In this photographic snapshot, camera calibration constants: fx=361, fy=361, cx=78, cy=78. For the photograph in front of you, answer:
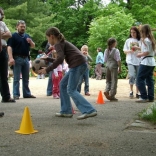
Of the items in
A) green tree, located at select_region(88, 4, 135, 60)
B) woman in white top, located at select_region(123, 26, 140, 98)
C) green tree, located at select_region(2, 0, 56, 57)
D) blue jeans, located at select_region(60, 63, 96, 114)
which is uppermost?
green tree, located at select_region(2, 0, 56, 57)

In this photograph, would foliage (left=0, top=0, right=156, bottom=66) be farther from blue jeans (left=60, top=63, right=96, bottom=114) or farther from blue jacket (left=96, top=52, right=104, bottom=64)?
blue jeans (left=60, top=63, right=96, bottom=114)

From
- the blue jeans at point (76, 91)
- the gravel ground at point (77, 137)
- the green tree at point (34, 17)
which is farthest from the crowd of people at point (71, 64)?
the green tree at point (34, 17)

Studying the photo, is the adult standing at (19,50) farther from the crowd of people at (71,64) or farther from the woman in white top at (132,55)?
the woman in white top at (132,55)

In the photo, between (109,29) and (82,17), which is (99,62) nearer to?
(109,29)

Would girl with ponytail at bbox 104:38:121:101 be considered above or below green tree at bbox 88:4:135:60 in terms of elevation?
below

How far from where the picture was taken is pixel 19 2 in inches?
1577

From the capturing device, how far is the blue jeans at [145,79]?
866cm

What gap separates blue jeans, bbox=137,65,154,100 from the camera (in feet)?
28.4

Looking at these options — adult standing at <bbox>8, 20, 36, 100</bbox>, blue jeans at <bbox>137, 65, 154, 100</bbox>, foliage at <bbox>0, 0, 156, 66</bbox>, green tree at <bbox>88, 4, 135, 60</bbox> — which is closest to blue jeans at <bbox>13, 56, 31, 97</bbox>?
adult standing at <bbox>8, 20, 36, 100</bbox>

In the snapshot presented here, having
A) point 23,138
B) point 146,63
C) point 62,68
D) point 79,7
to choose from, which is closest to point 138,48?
point 146,63

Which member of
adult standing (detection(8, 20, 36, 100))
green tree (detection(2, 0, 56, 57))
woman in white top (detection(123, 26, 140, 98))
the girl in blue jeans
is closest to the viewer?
the girl in blue jeans

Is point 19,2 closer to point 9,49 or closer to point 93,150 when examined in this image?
point 9,49

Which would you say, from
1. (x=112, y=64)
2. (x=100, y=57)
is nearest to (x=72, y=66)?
(x=112, y=64)

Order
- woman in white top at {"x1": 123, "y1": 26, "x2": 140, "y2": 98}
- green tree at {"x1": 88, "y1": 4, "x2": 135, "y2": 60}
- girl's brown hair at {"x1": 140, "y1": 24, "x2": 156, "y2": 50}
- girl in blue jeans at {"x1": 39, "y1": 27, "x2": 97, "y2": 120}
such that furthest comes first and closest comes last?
green tree at {"x1": 88, "y1": 4, "x2": 135, "y2": 60} → woman in white top at {"x1": 123, "y1": 26, "x2": 140, "y2": 98} → girl's brown hair at {"x1": 140, "y1": 24, "x2": 156, "y2": 50} → girl in blue jeans at {"x1": 39, "y1": 27, "x2": 97, "y2": 120}
